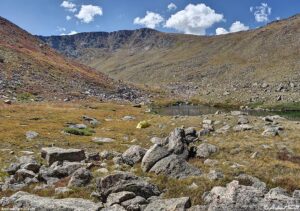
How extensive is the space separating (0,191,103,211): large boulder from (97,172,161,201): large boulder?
4.29ft

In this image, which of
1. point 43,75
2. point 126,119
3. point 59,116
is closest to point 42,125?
point 59,116

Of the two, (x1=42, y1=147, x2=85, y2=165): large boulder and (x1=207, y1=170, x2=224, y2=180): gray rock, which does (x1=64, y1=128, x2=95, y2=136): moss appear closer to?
(x1=42, y1=147, x2=85, y2=165): large boulder

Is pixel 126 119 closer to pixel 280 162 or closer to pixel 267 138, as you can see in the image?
pixel 267 138

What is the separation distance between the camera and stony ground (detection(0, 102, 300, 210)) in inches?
815

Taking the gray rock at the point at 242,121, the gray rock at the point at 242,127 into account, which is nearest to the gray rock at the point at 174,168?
the gray rock at the point at 242,127

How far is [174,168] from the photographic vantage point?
72.8 ft

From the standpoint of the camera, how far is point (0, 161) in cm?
2723

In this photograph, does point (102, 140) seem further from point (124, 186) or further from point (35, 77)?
point (35, 77)

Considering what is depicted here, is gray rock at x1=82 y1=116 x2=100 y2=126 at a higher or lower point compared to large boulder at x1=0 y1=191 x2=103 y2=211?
higher

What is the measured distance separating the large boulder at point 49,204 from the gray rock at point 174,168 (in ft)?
17.2

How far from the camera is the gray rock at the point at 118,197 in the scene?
58.3 feet

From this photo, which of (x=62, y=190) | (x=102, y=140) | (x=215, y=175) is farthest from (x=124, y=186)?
(x=102, y=140)

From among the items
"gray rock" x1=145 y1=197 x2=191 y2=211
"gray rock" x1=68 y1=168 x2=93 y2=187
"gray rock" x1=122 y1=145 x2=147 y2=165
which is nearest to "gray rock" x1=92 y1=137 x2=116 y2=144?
"gray rock" x1=122 y1=145 x2=147 y2=165

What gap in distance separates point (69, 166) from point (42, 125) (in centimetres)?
2384
